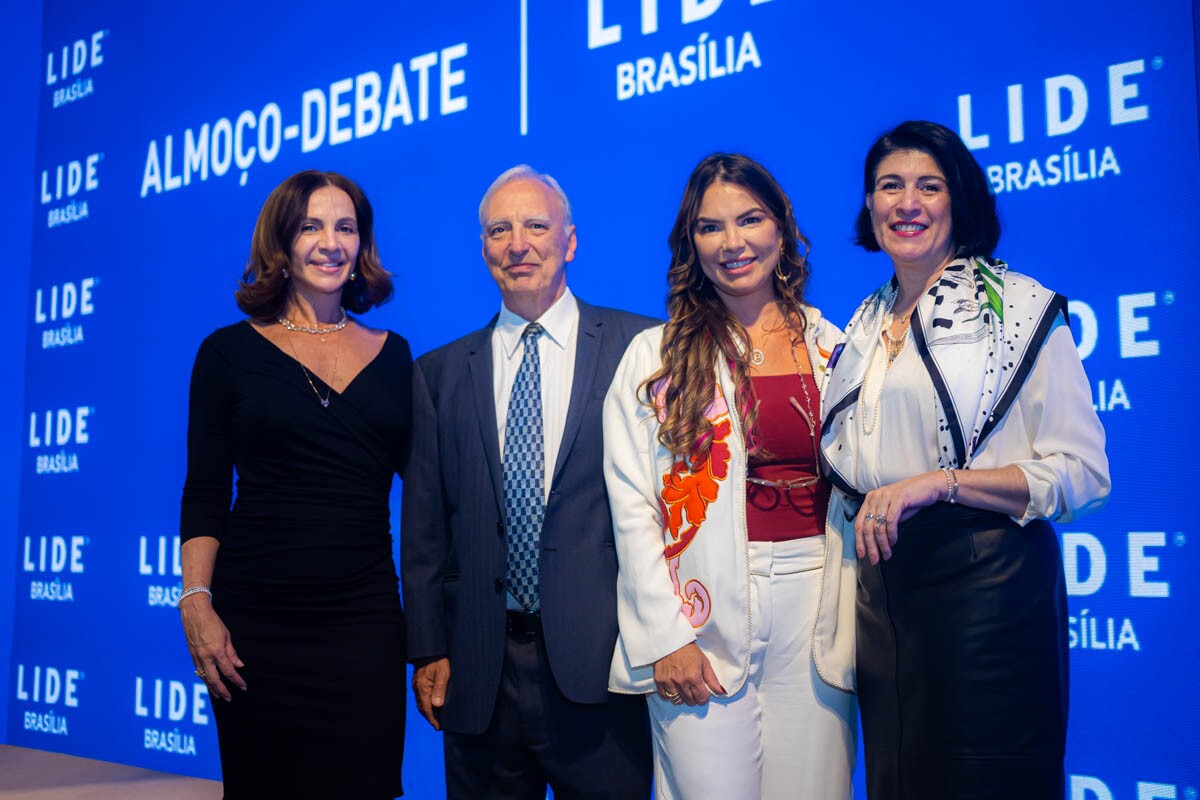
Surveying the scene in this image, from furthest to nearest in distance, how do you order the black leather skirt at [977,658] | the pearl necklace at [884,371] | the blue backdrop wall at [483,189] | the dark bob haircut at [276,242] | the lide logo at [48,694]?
the lide logo at [48,694] < the blue backdrop wall at [483,189] < the dark bob haircut at [276,242] < the pearl necklace at [884,371] < the black leather skirt at [977,658]

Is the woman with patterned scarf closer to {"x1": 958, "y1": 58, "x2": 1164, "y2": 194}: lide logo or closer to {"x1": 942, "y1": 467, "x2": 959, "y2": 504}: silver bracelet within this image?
{"x1": 942, "y1": 467, "x2": 959, "y2": 504}: silver bracelet

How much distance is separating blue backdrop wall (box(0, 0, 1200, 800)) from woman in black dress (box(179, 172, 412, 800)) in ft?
4.08

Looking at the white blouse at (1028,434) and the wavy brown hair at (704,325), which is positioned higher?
the wavy brown hair at (704,325)

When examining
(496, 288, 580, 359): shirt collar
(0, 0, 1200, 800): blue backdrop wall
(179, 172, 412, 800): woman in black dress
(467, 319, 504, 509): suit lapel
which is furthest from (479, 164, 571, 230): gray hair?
(0, 0, 1200, 800): blue backdrop wall

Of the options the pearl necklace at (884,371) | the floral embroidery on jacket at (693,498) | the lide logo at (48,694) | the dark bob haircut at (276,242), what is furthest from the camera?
the lide logo at (48,694)

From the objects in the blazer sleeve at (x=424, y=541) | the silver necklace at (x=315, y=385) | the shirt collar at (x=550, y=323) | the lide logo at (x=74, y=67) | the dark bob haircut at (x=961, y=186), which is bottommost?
the blazer sleeve at (x=424, y=541)

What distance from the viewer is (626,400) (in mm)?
2064

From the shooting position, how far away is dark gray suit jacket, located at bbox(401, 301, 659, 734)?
6.81 feet

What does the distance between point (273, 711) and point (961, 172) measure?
1649mm

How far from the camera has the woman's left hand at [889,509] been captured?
168cm

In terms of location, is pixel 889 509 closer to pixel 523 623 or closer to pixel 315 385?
pixel 523 623

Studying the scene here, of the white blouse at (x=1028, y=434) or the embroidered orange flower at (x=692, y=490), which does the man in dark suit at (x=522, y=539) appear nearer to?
the embroidered orange flower at (x=692, y=490)

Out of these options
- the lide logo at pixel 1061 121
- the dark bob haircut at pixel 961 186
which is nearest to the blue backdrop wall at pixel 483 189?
the lide logo at pixel 1061 121

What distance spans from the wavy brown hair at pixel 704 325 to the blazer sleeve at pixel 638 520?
49mm
